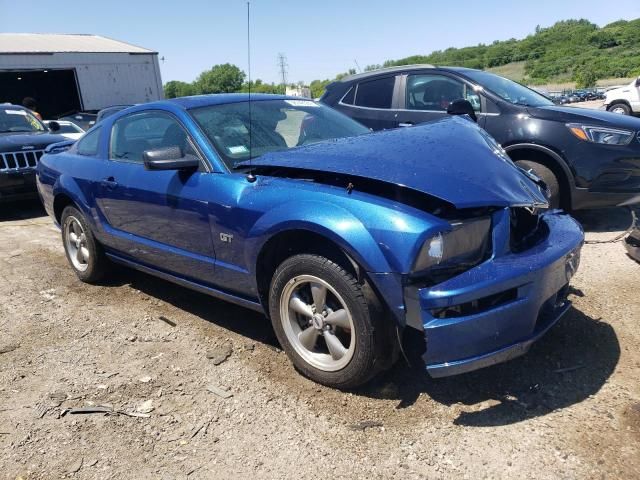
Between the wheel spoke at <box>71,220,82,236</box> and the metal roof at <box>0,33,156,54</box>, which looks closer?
the wheel spoke at <box>71,220,82,236</box>

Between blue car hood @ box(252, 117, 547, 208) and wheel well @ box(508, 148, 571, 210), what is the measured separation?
90.0 inches

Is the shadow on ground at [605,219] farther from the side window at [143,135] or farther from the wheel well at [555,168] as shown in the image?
the side window at [143,135]

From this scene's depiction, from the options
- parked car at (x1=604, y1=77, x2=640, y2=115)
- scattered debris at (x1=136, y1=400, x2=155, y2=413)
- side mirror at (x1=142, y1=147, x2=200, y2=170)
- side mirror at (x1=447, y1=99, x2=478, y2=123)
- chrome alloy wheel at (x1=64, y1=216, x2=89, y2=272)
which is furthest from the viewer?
parked car at (x1=604, y1=77, x2=640, y2=115)

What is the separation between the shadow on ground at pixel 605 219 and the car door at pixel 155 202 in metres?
4.07

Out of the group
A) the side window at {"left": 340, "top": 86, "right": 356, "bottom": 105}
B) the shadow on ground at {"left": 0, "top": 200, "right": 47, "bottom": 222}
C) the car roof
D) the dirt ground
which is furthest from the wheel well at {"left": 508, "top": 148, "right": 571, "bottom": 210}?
the shadow on ground at {"left": 0, "top": 200, "right": 47, "bottom": 222}

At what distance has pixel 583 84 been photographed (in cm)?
4925

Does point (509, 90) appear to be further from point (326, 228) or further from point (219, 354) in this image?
point (219, 354)

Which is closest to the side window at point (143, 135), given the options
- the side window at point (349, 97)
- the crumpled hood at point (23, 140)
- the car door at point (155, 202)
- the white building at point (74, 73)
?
the car door at point (155, 202)

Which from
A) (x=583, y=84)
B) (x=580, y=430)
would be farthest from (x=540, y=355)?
(x=583, y=84)

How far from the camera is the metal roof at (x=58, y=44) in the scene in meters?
24.3

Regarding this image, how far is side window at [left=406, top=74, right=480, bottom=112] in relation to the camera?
5793 mm

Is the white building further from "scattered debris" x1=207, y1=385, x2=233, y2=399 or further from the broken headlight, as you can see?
the broken headlight

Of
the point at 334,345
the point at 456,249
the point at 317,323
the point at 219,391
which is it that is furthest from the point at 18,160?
the point at 456,249

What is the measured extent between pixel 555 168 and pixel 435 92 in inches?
64.8
